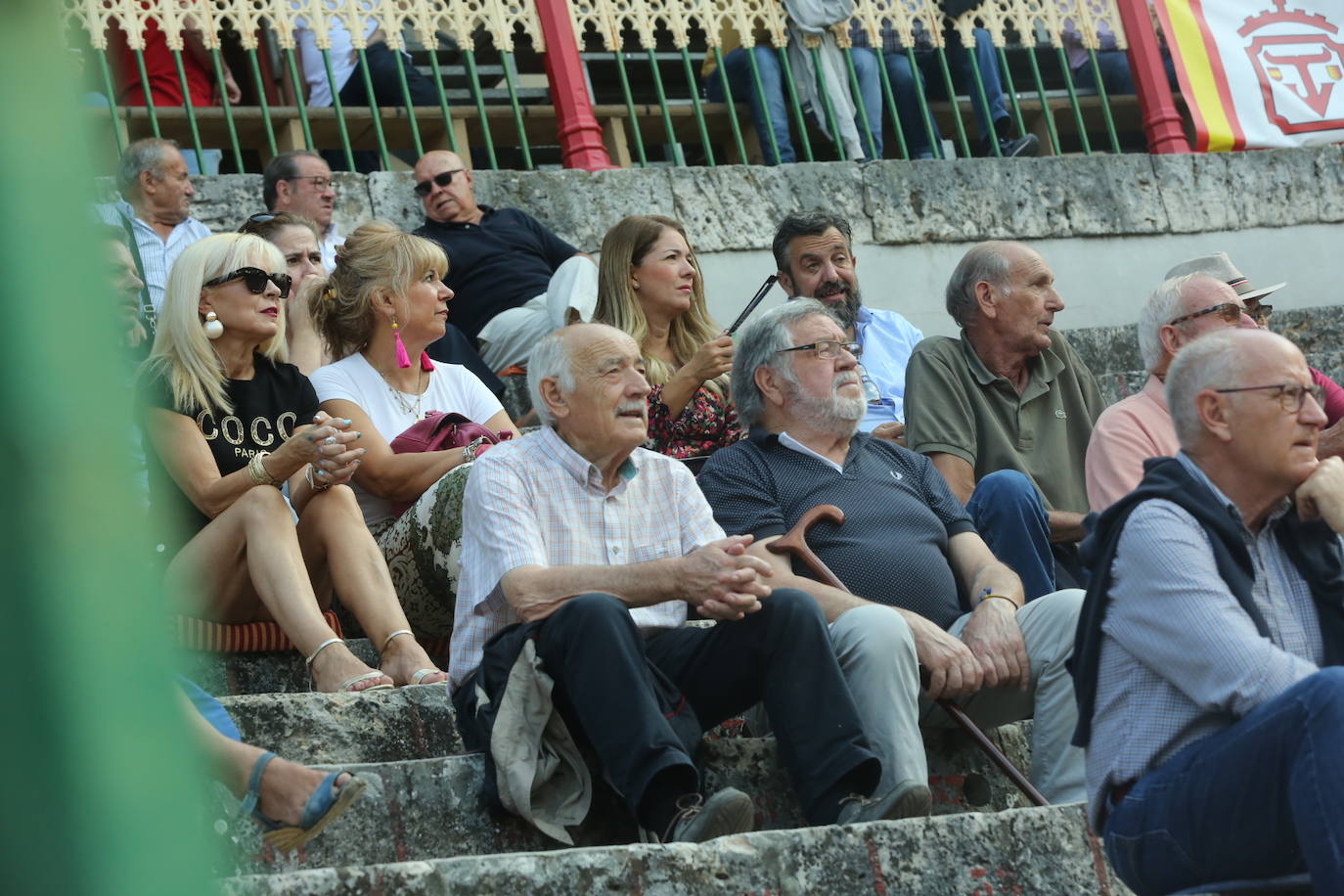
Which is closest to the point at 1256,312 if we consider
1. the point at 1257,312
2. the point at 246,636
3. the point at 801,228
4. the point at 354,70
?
the point at 1257,312

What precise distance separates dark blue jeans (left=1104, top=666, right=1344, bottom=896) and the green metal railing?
502 centimetres

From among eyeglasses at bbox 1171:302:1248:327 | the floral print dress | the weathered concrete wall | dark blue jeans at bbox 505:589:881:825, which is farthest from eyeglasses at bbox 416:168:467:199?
dark blue jeans at bbox 505:589:881:825

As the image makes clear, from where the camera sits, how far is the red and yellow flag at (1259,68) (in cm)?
820

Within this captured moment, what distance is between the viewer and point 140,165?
6039mm

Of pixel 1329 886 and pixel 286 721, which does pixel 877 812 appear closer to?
pixel 1329 886

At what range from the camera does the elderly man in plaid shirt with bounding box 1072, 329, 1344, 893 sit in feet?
8.11

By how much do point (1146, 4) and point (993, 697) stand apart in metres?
5.89

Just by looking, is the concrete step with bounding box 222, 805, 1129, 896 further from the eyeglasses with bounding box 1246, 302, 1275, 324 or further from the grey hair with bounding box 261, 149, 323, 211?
the grey hair with bounding box 261, 149, 323, 211

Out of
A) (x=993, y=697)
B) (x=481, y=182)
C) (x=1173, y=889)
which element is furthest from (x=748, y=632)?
(x=481, y=182)

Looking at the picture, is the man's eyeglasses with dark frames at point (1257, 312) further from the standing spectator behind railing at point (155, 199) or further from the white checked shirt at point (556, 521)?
the standing spectator behind railing at point (155, 199)

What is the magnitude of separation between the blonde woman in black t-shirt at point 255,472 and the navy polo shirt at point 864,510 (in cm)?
79

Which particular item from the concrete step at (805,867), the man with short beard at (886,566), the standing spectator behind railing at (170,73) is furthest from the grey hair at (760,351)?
the standing spectator behind railing at (170,73)

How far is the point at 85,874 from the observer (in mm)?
572

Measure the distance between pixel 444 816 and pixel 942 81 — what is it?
21.0 ft
